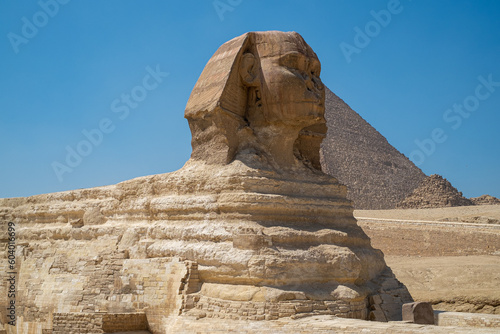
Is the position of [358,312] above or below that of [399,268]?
below

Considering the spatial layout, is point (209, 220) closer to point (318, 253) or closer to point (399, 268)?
point (318, 253)

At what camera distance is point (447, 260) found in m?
22.7

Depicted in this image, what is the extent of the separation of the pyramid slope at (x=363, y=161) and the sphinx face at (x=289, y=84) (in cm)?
7609

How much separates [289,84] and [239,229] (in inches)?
89.7

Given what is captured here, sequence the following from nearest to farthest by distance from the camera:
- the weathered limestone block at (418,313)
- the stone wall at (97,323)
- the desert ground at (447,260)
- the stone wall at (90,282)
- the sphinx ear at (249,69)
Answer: the weathered limestone block at (418,313) < the stone wall at (97,323) < the stone wall at (90,282) < the sphinx ear at (249,69) < the desert ground at (447,260)

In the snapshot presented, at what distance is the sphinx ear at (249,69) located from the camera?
8.95 metres

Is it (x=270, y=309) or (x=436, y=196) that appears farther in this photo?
(x=436, y=196)

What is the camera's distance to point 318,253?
7.87 meters

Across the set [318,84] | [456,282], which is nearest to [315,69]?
[318,84]

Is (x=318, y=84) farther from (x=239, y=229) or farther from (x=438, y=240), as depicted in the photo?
(x=438, y=240)

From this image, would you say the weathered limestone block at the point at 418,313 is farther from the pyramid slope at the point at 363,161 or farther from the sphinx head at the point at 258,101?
the pyramid slope at the point at 363,161

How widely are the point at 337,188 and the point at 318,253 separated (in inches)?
70.0

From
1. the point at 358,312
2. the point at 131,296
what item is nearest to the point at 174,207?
the point at 131,296

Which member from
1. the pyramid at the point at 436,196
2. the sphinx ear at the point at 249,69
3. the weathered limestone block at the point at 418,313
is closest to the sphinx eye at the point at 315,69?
the sphinx ear at the point at 249,69
